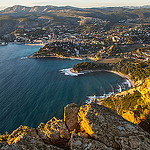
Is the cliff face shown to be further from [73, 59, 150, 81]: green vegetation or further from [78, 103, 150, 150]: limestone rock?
[73, 59, 150, 81]: green vegetation

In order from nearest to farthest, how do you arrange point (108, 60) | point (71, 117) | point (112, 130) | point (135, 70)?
point (112, 130) < point (71, 117) < point (135, 70) < point (108, 60)

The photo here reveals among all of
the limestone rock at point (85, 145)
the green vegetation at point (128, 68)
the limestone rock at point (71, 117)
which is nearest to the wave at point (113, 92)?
the green vegetation at point (128, 68)

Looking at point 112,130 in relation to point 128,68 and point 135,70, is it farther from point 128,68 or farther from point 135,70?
point 128,68

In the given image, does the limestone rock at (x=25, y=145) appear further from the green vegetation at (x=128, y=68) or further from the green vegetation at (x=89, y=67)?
the green vegetation at (x=89, y=67)

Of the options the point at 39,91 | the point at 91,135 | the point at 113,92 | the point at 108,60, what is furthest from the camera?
the point at 108,60

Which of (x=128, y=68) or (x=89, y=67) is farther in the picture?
(x=89, y=67)

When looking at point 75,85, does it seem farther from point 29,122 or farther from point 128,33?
→ point 128,33

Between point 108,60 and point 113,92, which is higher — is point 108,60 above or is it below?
above

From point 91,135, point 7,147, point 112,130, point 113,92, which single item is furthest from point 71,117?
point 113,92
